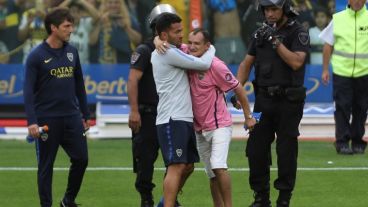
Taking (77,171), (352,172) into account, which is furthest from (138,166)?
(352,172)

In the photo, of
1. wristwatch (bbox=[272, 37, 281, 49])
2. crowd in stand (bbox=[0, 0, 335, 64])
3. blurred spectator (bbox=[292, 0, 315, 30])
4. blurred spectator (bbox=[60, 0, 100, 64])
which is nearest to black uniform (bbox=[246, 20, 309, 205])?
wristwatch (bbox=[272, 37, 281, 49])

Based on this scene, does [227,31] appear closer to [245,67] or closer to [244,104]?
[245,67]

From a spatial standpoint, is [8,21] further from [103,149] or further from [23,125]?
[103,149]

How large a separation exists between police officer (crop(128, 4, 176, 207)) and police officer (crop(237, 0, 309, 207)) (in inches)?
35.8

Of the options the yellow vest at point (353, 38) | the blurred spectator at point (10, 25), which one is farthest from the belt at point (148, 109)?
the blurred spectator at point (10, 25)

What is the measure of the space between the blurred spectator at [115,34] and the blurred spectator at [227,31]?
125 cm

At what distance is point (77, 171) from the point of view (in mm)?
10109

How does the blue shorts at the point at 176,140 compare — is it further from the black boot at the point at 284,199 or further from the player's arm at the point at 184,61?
the black boot at the point at 284,199

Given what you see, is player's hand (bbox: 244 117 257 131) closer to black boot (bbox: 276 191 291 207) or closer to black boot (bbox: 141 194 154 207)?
black boot (bbox: 276 191 291 207)

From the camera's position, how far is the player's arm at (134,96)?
9945 millimetres

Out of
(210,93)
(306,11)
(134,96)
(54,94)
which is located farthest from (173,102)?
(306,11)

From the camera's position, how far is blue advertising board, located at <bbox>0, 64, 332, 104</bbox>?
17.7 meters

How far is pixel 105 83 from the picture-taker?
17.8m

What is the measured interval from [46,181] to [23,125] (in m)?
7.17
